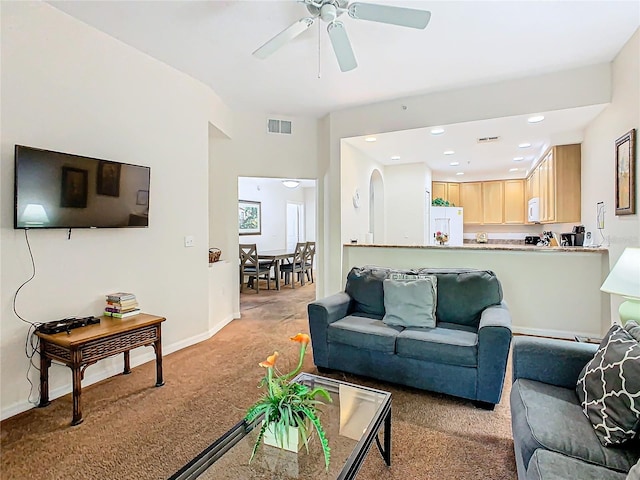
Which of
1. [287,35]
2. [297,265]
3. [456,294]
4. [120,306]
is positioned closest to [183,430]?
[120,306]

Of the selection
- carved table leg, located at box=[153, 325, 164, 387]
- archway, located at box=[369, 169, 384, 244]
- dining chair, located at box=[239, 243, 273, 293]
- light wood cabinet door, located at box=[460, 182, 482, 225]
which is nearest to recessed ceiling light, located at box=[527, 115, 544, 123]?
archway, located at box=[369, 169, 384, 244]

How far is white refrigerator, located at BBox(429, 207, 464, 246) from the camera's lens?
24.1 feet

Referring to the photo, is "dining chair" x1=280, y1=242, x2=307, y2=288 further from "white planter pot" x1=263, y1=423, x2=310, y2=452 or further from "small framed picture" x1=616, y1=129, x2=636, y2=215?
"white planter pot" x1=263, y1=423, x2=310, y2=452

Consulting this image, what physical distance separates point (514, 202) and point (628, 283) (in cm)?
605

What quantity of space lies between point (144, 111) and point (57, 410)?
2562mm

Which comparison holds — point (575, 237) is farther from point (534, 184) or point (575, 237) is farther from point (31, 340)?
point (31, 340)

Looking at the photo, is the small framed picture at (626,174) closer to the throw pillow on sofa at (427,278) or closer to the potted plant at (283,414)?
the throw pillow on sofa at (427,278)

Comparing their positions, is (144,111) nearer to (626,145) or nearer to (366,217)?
(366,217)

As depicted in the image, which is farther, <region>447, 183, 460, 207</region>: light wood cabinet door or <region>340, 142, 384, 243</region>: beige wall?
<region>447, 183, 460, 207</region>: light wood cabinet door

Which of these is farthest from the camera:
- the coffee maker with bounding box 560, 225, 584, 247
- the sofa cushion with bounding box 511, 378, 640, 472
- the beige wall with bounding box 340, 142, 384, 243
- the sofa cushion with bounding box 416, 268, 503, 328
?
the beige wall with bounding box 340, 142, 384, 243

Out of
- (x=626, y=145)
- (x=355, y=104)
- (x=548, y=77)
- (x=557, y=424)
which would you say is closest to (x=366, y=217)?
(x=355, y=104)

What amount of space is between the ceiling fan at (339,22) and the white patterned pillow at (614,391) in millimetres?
2022

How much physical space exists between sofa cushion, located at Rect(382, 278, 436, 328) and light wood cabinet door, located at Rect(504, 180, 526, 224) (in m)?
5.55

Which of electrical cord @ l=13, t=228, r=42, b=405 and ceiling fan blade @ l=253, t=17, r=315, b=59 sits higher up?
ceiling fan blade @ l=253, t=17, r=315, b=59
